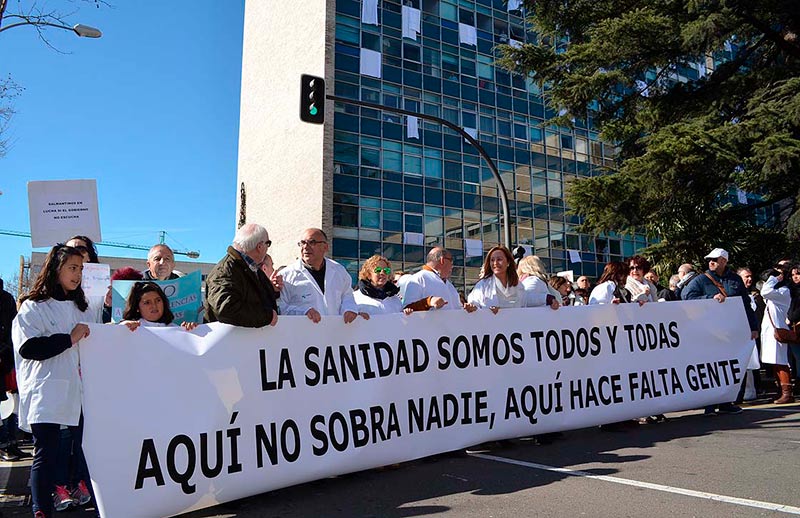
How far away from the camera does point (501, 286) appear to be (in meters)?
6.57

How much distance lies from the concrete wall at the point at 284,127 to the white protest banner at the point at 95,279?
2609 centimetres

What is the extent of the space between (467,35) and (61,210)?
33206mm

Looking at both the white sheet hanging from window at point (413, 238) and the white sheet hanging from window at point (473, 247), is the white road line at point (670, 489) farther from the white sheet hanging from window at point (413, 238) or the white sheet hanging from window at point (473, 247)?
the white sheet hanging from window at point (473, 247)

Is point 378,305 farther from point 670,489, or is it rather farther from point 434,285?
point 670,489

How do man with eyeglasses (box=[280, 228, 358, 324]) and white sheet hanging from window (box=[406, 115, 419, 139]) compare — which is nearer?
man with eyeglasses (box=[280, 228, 358, 324])

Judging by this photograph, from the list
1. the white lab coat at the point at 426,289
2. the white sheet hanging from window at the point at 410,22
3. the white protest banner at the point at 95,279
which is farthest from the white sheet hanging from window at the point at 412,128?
the white protest banner at the point at 95,279

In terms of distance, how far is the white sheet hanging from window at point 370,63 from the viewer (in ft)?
109

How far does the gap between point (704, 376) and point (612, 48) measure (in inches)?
335

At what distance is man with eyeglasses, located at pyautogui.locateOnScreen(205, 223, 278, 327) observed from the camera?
4430mm

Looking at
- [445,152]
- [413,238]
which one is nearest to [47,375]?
[413,238]

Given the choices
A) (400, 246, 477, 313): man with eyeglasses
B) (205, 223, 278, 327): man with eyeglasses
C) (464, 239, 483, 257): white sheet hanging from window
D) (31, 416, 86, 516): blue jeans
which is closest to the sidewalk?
(31, 416, 86, 516): blue jeans

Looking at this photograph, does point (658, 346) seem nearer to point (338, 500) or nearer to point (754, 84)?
point (338, 500)

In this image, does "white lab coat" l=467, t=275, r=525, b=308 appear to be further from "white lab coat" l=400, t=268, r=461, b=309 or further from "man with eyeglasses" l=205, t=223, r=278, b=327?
"man with eyeglasses" l=205, t=223, r=278, b=327

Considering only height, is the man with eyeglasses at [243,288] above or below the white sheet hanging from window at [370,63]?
below
